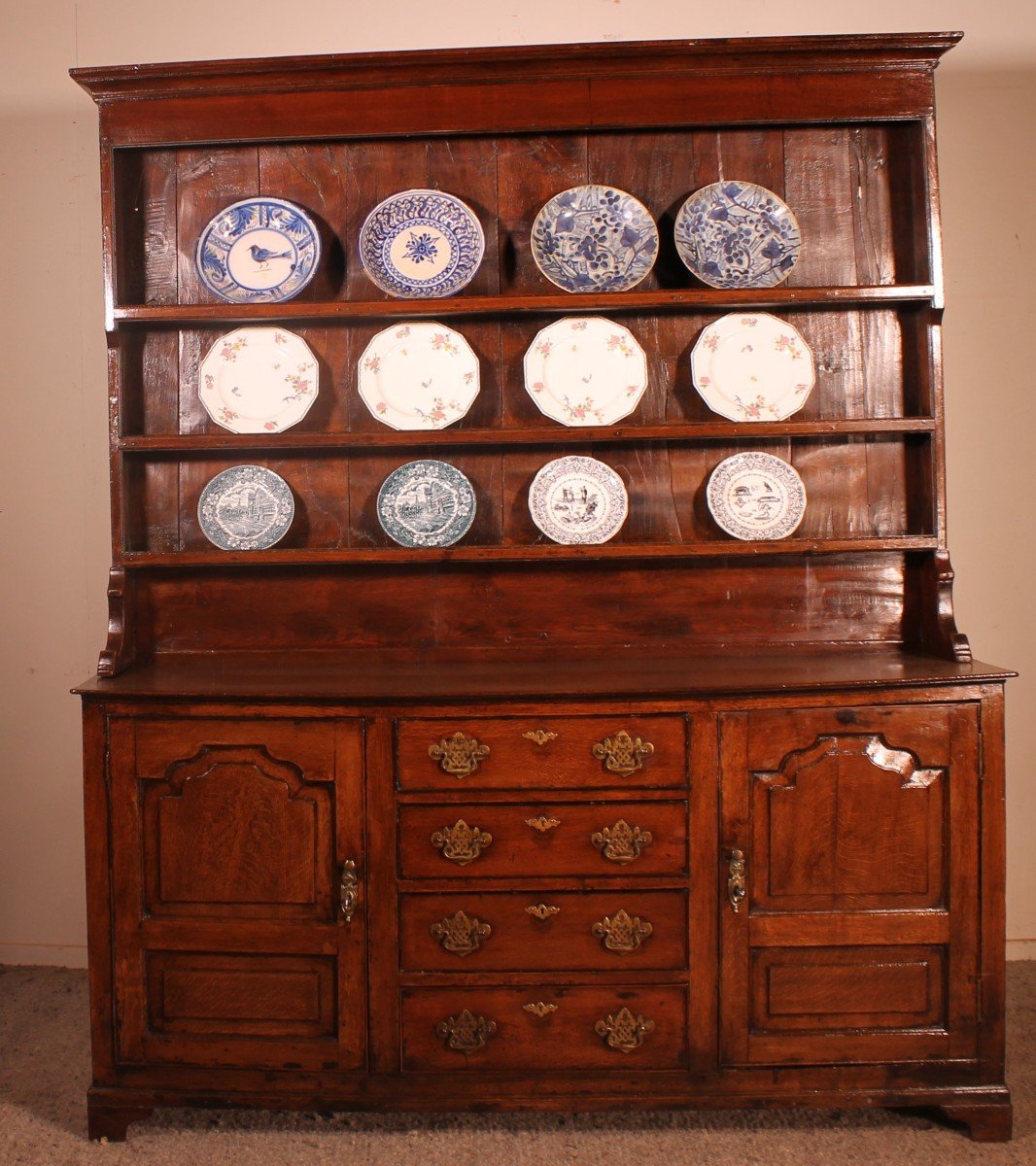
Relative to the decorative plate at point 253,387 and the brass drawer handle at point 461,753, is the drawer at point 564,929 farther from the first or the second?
the decorative plate at point 253,387

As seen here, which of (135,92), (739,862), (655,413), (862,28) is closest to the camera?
(739,862)

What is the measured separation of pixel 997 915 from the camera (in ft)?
5.64

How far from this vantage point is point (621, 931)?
5.66 feet

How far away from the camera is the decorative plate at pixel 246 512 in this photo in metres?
2.05

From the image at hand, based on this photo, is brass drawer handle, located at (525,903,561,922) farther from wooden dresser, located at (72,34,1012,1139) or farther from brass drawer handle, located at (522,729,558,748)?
brass drawer handle, located at (522,729,558,748)

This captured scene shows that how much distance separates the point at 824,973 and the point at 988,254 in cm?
182

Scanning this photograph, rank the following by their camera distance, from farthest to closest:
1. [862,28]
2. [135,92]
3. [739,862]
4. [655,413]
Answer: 1. [862,28]
2. [655,413]
3. [135,92]
4. [739,862]

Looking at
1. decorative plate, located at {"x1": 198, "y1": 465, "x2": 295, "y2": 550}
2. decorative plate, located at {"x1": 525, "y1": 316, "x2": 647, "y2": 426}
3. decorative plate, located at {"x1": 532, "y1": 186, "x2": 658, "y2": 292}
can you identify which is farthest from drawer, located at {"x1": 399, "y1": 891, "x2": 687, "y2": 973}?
decorative plate, located at {"x1": 532, "y1": 186, "x2": 658, "y2": 292}

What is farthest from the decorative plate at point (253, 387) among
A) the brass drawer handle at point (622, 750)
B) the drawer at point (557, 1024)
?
the drawer at point (557, 1024)

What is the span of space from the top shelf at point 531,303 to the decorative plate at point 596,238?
4.2 inches

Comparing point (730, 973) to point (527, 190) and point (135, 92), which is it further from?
point (135, 92)

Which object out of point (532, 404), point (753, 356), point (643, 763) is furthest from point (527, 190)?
point (643, 763)

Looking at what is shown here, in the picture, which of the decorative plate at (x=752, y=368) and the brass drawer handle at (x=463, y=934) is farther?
the decorative plate at (x=752, y=368)

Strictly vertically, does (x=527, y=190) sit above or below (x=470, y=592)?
above
